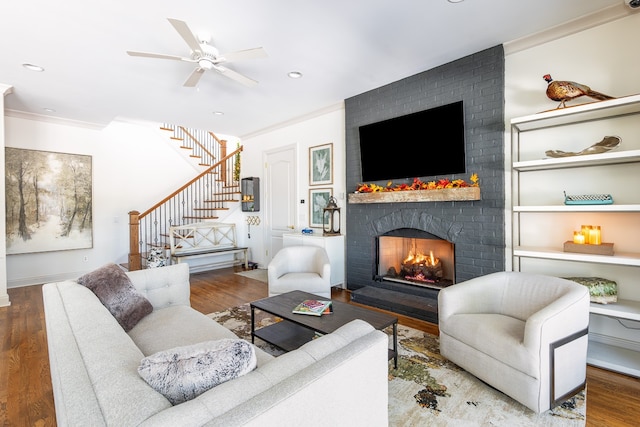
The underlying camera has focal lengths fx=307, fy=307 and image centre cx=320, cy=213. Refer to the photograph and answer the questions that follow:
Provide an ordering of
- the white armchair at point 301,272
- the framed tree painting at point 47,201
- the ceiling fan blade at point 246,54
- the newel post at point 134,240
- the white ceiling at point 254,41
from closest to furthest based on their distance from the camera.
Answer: the white ceiling at point 254,41
the ceiling fan blade at point 246,54
the white armchair at point 301,272
the framed tree painting at point 47,201
the newel post at point 134,240

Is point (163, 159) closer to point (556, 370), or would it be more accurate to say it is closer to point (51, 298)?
point (51, 298)

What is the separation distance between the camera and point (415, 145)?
3.73 m

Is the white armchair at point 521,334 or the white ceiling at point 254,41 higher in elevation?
the white ceiling at point 254,41

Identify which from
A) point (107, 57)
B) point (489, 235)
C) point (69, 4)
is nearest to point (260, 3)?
point (69, 4)

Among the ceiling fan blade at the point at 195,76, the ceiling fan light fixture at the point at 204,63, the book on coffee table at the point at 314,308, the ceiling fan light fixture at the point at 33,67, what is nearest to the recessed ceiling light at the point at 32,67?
the ceiling fan light fixture at the point at 33,67

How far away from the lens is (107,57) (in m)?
3.19

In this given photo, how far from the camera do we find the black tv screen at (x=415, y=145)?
340cm

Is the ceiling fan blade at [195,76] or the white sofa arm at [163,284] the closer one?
the white sofa arm at [163,284]

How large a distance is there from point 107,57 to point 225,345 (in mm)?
3515

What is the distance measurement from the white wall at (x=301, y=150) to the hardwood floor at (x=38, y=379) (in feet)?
5.86

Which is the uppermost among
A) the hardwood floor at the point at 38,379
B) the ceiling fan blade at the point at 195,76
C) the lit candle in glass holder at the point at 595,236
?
the ceiling fan blade at the point at 195,76

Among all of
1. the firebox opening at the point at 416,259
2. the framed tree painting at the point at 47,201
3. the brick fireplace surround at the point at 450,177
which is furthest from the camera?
the framed tree painting at the point at 47,201

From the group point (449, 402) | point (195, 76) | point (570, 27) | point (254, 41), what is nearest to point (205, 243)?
point (195, 76)

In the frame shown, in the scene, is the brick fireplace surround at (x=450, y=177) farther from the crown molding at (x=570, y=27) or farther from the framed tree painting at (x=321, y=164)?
the framed tree painting at (x=321, y=164)
